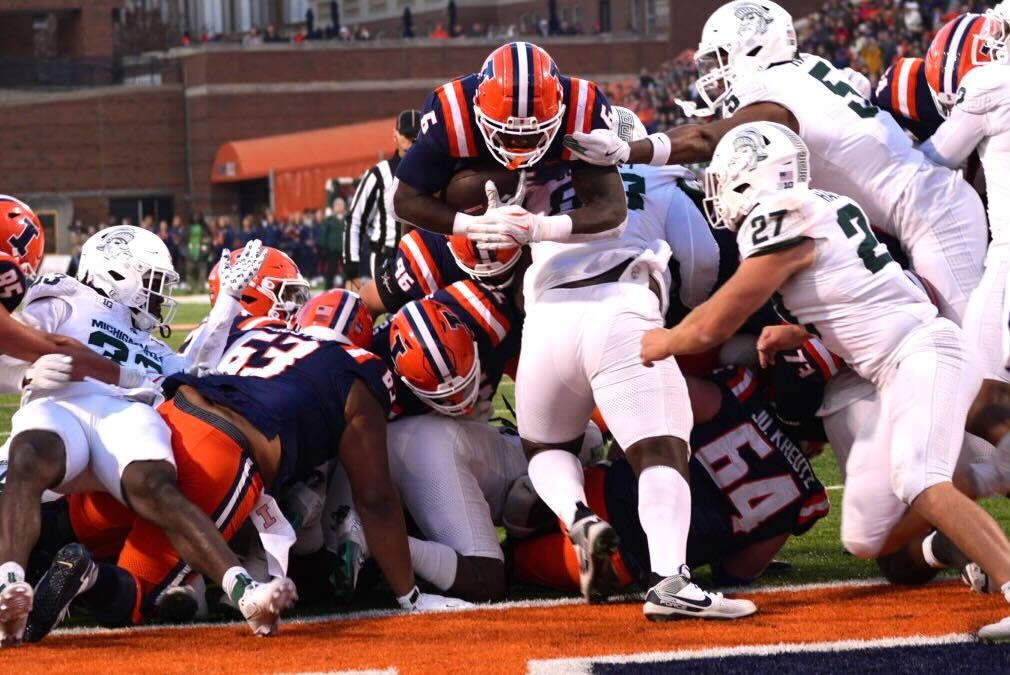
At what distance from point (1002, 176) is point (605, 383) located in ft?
5.21

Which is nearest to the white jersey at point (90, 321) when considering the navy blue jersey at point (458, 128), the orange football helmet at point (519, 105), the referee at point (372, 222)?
the navy blue jersey at point (458, 128)

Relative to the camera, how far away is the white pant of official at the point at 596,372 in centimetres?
471

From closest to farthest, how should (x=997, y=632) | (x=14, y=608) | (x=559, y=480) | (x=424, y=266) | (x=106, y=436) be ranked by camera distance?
(x=997, y=632) → (x=14, y=608) → (x=106, y=436) → (x=559, y=480) → (x=424, y=266)

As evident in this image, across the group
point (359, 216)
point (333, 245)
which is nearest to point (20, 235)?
point (359, 216)

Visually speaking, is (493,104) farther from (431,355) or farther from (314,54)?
(314,54)

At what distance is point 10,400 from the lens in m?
11.6

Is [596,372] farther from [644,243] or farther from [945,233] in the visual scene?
[945,233]

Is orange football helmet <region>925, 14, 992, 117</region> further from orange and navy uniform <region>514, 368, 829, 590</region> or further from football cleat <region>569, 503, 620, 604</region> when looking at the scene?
football cleat <region>569, 503, 620, 604</region>

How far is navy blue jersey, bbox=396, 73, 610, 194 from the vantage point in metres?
5.11

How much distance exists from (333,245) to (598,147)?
2099 centimetres

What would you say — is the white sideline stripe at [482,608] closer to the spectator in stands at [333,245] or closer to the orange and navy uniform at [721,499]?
the orange and navy uniform at [721,499]

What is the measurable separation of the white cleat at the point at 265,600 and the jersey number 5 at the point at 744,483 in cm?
144

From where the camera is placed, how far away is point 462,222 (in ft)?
16.5

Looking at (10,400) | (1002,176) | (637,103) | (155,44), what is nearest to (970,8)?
(637,103)
